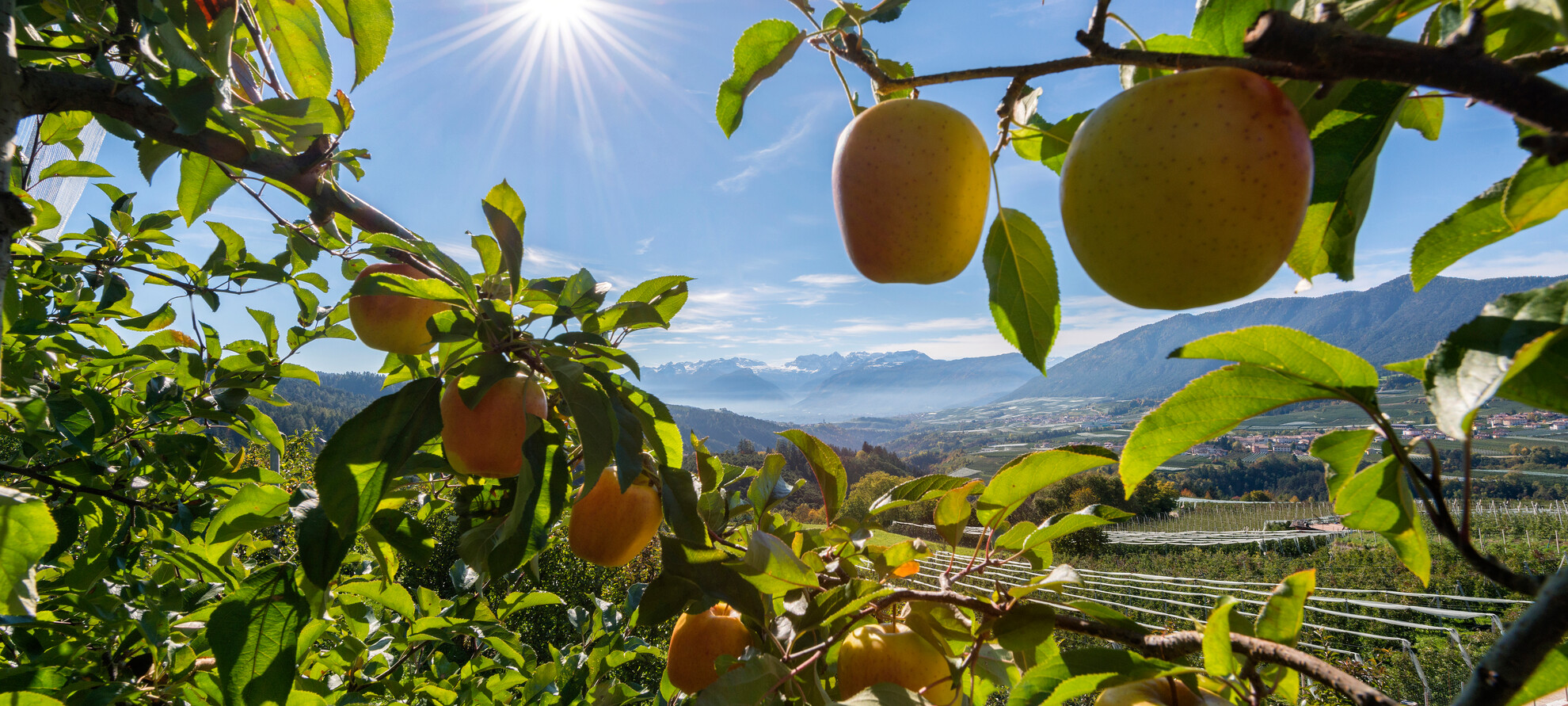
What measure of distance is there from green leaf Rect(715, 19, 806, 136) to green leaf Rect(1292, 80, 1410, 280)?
404 mm

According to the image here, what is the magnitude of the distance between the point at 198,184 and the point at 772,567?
1.04 meters

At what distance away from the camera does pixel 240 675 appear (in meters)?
0.66

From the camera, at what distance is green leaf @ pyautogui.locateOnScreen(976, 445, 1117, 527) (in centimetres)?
67

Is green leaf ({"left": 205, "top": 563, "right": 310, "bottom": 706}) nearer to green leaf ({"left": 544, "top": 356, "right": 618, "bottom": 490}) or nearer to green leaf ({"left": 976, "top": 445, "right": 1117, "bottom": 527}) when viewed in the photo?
green leaf ({"left": 544, "top": 356, "right": 618, "bottom": 490})

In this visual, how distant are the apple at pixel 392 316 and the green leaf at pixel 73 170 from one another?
2.96 ft

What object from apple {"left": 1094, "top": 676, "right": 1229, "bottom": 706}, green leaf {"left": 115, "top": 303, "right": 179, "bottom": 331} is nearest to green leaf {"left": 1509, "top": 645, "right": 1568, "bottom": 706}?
apple {"left": 1094, "top": 676, "right": 1229, "bottom": 706}

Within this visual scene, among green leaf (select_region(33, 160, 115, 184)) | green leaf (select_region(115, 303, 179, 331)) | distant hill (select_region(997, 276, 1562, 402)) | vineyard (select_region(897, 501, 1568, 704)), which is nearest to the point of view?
green leaf (select_region(33, 160, 115, 184))

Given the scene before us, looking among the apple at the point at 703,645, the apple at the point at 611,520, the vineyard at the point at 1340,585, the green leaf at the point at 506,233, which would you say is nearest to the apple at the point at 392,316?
the green leaf at the point at 506,233

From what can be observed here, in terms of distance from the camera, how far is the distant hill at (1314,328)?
7138 cm

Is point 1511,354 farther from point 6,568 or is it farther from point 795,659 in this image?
point 6,568

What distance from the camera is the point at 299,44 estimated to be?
31.7 inches

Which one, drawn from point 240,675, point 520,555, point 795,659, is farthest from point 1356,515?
point 240,675

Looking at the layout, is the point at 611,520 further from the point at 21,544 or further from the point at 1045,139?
the point at 1045,139

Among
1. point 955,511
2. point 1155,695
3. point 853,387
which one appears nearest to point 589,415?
point 955,511
